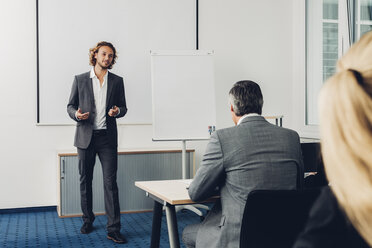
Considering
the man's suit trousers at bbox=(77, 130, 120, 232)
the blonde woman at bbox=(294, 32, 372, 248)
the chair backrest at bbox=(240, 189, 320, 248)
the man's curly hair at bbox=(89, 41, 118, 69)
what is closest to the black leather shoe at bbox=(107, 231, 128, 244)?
the man's suit trousers at bbox=(77, 130, 120, 232)

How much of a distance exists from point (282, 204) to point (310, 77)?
4.23m

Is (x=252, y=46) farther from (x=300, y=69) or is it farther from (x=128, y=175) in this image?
(x=128, y=175)

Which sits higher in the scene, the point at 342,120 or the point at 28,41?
the point at 28,41

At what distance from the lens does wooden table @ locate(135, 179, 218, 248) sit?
7.40 feet

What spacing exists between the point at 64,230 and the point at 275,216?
293 centimetres

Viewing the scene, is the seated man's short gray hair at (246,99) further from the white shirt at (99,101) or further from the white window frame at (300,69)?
the white window frame at (300,69)

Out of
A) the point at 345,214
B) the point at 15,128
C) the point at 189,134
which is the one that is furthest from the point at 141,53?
the point at 345,214

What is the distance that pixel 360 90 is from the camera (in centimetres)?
62

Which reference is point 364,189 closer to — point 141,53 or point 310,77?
point 141,53

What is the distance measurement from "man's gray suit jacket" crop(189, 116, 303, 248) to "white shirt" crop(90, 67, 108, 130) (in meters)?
2.08

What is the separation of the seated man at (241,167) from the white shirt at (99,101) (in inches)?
81.3

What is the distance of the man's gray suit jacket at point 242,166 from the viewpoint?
2.01 meters

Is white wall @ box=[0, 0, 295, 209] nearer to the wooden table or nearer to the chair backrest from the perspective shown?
the wooden table

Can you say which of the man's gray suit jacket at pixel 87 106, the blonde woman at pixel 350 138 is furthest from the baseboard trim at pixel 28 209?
the blonde woman at pixel 350 138
